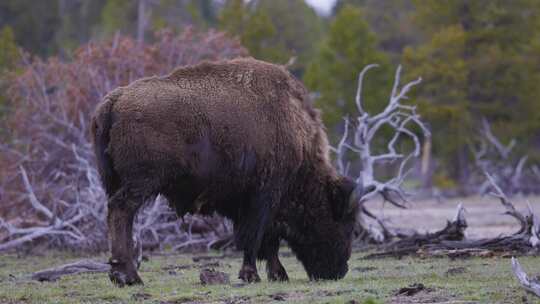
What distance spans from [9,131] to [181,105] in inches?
483

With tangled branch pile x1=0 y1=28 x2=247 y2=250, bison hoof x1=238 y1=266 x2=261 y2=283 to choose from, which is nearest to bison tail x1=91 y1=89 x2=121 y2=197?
bison hoof x1=238 y1=266 x2=261 y2=283

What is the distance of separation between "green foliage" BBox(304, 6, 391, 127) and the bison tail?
95.5 ft

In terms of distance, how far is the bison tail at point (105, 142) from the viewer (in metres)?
9.57

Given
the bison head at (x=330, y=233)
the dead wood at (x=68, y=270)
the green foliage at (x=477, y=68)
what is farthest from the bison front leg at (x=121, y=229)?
the green foliage at (x=477, y=68)

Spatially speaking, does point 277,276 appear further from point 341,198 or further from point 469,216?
point 469,216

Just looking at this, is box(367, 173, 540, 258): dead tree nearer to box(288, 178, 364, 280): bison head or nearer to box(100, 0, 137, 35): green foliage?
box(288, 178, 364, 280): bison head

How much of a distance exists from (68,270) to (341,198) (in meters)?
3.20

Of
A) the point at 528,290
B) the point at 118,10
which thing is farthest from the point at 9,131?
the point at 118,10

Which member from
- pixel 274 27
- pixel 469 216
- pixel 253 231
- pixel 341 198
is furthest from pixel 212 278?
pixel 274 27

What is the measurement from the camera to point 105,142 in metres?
9.61

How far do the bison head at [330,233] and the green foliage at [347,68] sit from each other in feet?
91.5

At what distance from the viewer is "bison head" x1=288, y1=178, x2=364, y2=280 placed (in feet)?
34.6

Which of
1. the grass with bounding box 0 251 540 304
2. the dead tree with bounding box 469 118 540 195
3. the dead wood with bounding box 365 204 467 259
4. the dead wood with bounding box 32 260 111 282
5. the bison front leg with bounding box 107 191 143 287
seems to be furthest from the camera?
the dead tree with bounding box 469 118 540 195

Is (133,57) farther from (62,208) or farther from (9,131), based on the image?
(62,208)
